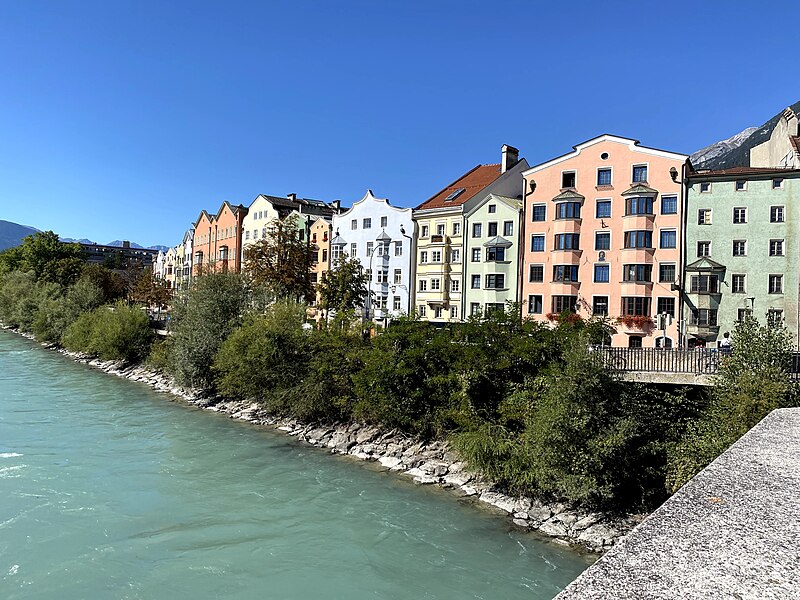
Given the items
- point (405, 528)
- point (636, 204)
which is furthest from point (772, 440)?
point (636, 204)

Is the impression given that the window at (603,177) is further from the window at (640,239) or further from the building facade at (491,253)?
the building facade at (491,253)

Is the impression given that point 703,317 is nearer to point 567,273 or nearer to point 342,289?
point 567,273

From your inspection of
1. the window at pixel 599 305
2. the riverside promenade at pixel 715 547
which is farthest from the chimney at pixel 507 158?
the riverside promenade at pixel 715 547

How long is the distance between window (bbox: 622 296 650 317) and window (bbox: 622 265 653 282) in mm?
1140

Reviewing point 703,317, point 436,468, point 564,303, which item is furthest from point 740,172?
point 436,468

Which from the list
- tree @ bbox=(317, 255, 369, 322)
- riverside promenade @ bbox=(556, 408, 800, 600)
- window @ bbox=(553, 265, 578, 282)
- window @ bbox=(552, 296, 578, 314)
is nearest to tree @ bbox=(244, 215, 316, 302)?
tree @ bbox=(317, 255, 369, 322)

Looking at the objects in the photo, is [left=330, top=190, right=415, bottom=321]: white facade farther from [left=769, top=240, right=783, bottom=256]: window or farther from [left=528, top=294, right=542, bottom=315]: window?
[left=769, top=240, right=783, bottom=256]: window

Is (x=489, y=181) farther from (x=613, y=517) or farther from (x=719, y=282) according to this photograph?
(x=613, y=517)

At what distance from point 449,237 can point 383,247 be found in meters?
6.94

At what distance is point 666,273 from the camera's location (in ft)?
115

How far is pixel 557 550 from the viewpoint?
51.1ft

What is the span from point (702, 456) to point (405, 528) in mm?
8297

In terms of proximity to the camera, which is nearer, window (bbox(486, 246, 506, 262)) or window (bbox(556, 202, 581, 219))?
window (bbox(556, 202, 581, 219))

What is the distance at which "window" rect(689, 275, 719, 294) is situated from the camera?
3366cm
